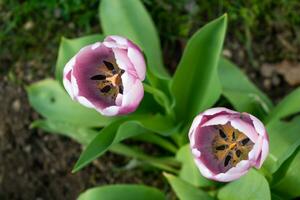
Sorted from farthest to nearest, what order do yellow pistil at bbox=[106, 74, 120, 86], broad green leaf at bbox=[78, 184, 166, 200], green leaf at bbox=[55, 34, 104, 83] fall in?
green leaf at bbox=[55, 34, 104, 83] < broad green leaf at bbox=[78, 184, 166, 200] < yellow pistil at bbox=[106, 74, 120, 86]

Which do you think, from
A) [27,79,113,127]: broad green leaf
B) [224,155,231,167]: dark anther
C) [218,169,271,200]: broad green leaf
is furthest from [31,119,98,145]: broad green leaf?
[224,155,231,167]: dark anther

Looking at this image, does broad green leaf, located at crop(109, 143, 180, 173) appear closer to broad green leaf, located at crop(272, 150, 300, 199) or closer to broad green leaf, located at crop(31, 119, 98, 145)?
broad green leaf, located at crop(31, 119, 98, 145)

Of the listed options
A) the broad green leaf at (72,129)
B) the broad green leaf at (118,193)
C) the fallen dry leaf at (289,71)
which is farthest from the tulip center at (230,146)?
the fallen dry leaf at (289,71)

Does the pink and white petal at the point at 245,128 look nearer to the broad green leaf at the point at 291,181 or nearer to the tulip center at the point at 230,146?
the tulip center at the point at 230,146

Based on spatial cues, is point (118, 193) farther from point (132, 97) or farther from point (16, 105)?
point (16, 105)

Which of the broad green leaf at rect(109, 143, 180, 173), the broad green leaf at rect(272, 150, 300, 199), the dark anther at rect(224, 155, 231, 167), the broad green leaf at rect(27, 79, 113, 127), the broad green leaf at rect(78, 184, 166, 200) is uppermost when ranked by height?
the dark anther at rect(224, 155, 231, 167)

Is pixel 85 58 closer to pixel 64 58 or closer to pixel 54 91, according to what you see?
pixel 64 58
